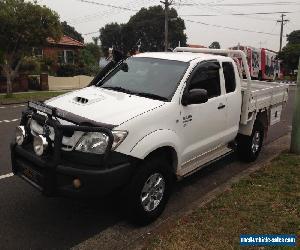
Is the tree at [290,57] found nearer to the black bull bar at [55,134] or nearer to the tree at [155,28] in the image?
the tree at [155,28]

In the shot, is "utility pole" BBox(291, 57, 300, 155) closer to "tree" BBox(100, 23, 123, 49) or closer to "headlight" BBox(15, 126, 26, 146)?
"headlight" BBox(15, 126, 26, 146)

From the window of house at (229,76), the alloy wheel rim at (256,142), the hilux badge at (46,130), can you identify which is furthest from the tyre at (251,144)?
the hilux badge at (46,130)

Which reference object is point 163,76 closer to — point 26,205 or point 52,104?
point 52,104

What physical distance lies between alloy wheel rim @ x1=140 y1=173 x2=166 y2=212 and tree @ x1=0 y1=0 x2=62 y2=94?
16155 mm

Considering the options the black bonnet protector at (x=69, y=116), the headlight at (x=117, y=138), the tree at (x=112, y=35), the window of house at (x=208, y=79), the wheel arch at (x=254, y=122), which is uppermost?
the tree at (x=112, y=35)

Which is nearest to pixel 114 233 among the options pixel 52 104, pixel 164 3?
pixel 52 104

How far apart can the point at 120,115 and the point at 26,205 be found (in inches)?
74.5

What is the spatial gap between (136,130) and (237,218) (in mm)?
1643

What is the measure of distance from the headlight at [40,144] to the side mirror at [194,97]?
70.5 inches

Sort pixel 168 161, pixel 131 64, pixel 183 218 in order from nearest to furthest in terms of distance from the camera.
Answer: pixel 183 218, pixel 168 161, pixel 131 64

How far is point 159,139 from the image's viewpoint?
14.7ft

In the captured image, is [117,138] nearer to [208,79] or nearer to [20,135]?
[20,135]

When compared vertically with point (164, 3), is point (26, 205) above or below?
below

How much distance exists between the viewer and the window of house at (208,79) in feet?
17.7
